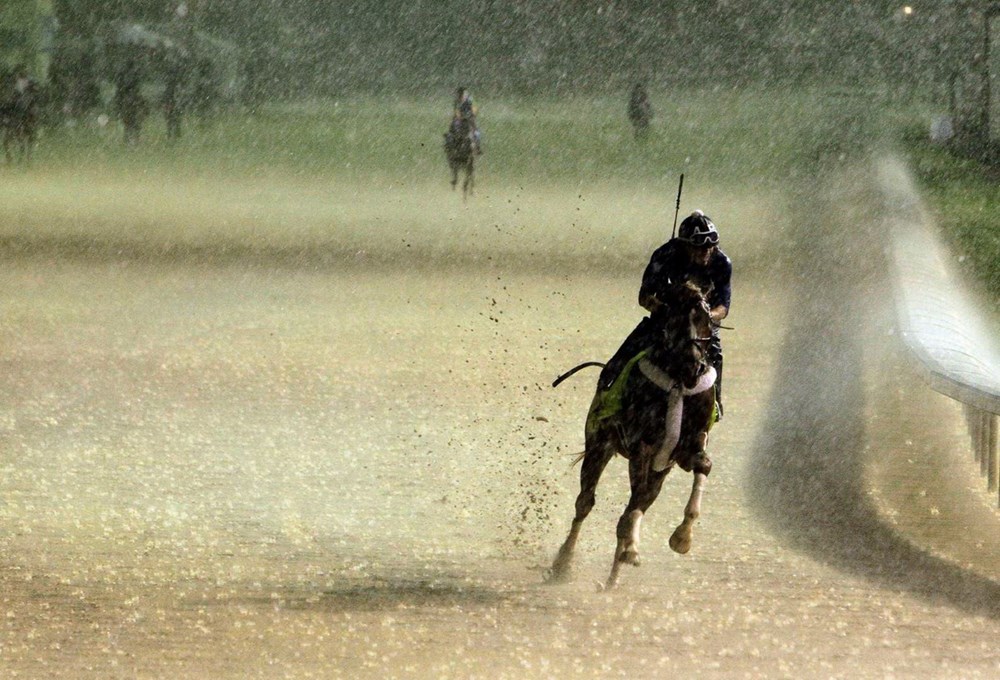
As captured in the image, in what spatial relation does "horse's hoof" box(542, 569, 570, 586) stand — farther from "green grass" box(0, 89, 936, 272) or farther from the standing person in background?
the standing person in background

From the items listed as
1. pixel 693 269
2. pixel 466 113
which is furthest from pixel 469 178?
pixel 693 269

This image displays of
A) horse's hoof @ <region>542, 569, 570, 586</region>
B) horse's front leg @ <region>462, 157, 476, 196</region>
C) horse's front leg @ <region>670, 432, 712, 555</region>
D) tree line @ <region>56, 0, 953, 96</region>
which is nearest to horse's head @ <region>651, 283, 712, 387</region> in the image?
horse's front leg @ <region>670, 432, 712, 555</region>

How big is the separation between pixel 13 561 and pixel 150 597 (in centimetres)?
97

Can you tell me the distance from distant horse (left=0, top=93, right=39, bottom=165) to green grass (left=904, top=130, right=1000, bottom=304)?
58.6 ft

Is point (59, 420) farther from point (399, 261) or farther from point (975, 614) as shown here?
point (399, 261)

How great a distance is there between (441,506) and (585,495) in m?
1.66

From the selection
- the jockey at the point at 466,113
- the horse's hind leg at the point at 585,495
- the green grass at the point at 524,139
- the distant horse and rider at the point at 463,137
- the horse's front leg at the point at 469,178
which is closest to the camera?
the horse's hind leg at the point at 585,495

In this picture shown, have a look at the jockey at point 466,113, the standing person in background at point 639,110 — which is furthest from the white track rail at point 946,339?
the standing person in background at point 639,110

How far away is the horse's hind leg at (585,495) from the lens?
724 cm

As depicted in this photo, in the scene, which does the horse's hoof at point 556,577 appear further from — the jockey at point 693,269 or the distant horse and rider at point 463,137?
the distant horse and rider at point 463,137

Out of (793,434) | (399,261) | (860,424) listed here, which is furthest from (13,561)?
(399,261)

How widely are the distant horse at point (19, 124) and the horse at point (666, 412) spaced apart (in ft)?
92.7

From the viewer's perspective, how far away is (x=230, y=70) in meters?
44.8

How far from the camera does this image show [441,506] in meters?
8.84
